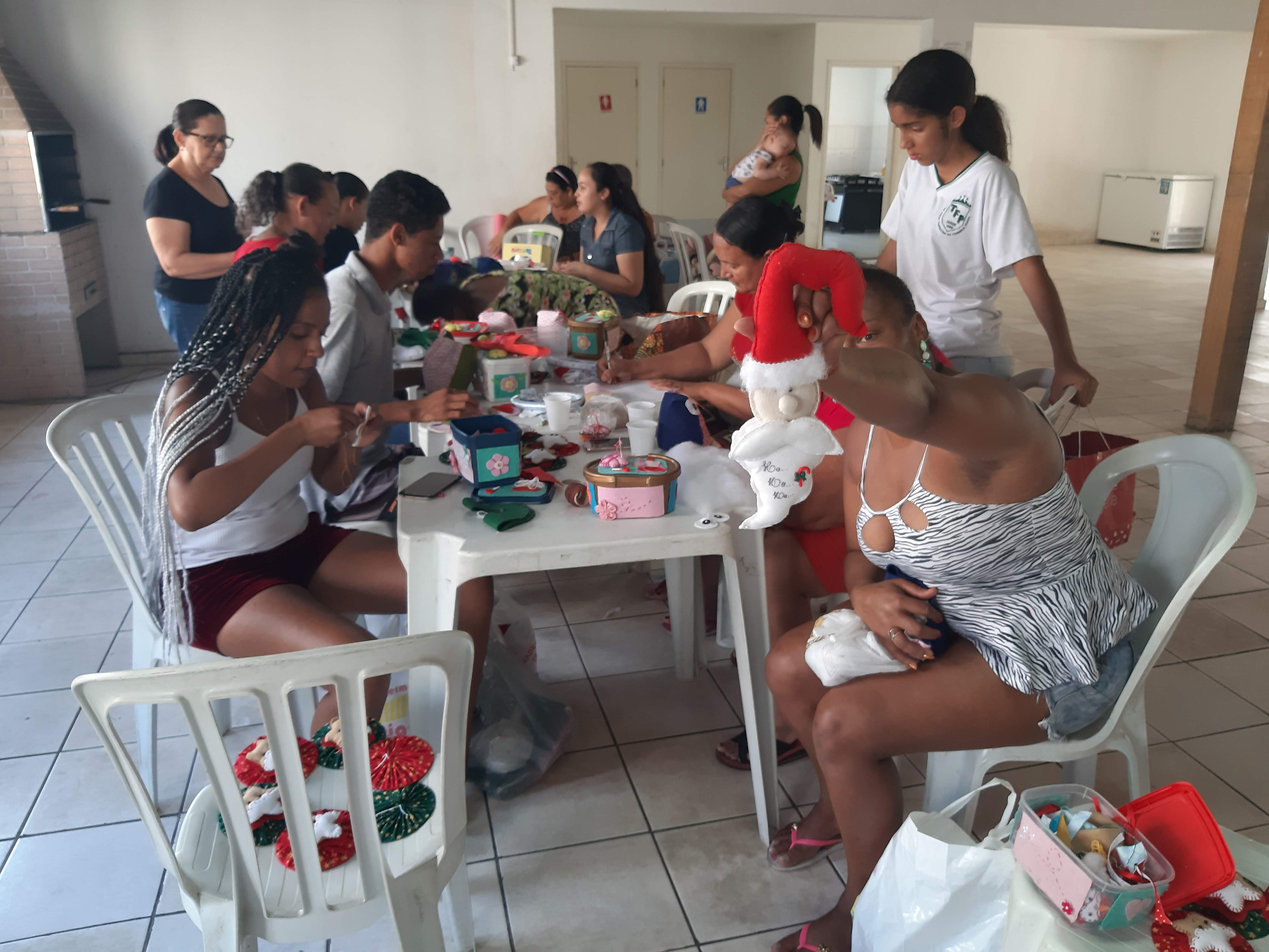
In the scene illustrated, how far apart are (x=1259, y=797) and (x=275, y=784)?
2091 millimetres

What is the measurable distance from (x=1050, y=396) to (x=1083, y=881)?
158 centimetres

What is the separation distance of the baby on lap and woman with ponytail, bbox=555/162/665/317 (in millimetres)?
584

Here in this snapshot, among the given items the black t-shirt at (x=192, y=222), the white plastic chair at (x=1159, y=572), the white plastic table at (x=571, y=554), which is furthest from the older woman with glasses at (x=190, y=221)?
the white plastic chair at (x=1159, y=572)

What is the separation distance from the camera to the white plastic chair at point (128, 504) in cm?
186

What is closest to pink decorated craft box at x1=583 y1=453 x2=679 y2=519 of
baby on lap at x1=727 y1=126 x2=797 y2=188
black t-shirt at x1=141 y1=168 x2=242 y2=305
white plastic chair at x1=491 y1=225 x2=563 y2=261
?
black t-shirt at x1=141 y1=168 x2=242 y2=305

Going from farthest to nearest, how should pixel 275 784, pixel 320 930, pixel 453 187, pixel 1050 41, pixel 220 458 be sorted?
pixel 1050 41 < pixel 453 187 < pixel 220 458 < pixel 275 784 < pixel 320 930

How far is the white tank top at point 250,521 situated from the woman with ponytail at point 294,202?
1.66 meters

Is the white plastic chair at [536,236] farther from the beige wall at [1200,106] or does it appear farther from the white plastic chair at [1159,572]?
the beige wall at [1200,106]

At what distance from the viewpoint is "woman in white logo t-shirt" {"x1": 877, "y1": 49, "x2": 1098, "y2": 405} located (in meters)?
2.32

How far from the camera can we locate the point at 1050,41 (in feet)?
38.0

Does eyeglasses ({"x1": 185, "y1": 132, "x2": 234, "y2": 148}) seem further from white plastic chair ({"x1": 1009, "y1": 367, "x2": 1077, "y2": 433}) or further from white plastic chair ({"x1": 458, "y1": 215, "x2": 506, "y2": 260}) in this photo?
white plastic chair ({"x1": 1009, "y1": 367, "x2": 1077, "y2": 433})

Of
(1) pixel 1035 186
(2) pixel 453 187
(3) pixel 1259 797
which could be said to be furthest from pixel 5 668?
(1) pixel 1035 186

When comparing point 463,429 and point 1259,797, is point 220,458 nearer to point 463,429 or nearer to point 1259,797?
point 463,429

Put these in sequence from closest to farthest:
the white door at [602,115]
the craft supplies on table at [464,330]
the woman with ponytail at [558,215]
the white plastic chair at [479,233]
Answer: the craft supplies on table at [464,330]
the woman with ponytail at [558,215]
the white plastic chair at [479,233]
the white door at [602,115]
